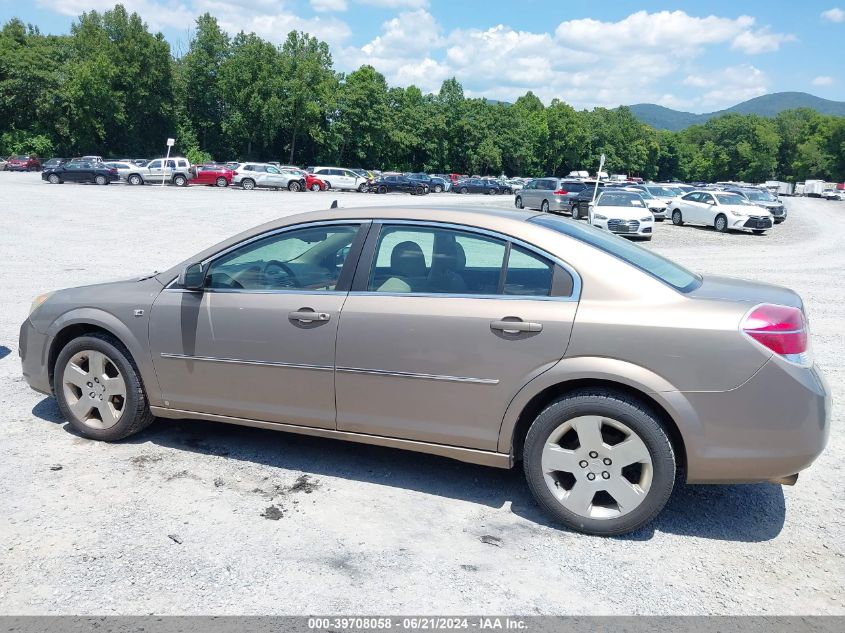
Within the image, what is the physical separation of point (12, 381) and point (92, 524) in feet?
10.1

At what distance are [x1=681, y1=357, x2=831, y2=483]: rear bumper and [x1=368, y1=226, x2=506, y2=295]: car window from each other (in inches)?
50.2

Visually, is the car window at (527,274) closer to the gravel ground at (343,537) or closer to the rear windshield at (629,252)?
the rear windshield at (629,252)

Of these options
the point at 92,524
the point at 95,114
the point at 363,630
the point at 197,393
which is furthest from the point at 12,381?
the point at 95,114

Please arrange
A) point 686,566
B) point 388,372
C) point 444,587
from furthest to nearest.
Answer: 1. point 388,372
2. point 686,566
3. point 444,587

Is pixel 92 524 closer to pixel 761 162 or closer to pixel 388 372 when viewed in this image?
pixel 388 372

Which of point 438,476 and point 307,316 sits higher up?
point 307,316

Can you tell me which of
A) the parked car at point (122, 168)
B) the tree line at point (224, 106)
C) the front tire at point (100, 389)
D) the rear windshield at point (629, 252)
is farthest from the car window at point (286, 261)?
the tree line at point (224, 106)

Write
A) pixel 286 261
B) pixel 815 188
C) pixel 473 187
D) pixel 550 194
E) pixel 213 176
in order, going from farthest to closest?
1. pixel 815 188
2. pixel 473 187
3. pixel 213 176
4. pixel 550 194
5. pixel 286 261

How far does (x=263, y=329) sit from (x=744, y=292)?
279 centimetres

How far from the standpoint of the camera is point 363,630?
2936mm

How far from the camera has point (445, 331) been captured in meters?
3.91

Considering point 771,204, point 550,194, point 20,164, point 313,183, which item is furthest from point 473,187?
point 20,164

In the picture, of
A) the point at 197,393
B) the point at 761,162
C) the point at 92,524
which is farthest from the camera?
the point at 761,162

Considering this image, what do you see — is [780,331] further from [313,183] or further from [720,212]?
[313,183]
